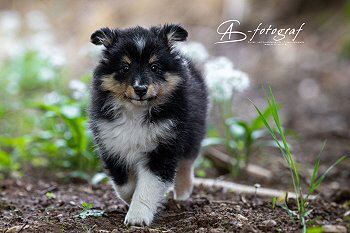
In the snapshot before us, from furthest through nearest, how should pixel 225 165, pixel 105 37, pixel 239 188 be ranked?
pixel 225 165, pixel 239 188, pixel 105 37

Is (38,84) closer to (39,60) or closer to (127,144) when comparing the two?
(39,60)

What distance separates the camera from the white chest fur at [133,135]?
4.53 metres

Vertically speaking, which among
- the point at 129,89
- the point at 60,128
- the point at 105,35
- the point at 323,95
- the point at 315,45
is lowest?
the point at 60,128

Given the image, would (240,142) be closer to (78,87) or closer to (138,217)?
(78,87)

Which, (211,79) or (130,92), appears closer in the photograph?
(130,92)

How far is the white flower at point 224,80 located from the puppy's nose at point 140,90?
214cm

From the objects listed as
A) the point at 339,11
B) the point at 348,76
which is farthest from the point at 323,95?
the point at 339,11

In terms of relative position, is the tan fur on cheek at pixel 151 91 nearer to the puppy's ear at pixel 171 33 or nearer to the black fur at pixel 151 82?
the black fur at pixel 151 82

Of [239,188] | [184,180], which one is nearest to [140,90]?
[184,180]

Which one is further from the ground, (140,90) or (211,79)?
(211,79)

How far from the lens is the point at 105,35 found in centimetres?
471

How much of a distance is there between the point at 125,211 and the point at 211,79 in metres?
2.18

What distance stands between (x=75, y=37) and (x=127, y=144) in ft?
36.1

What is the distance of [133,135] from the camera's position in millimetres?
4543
